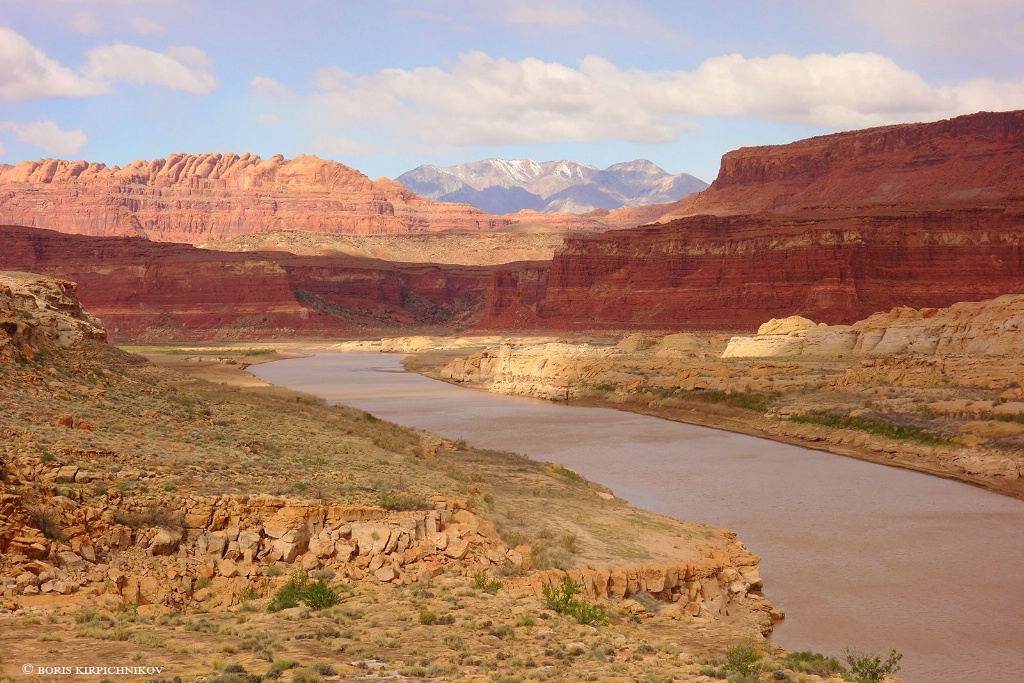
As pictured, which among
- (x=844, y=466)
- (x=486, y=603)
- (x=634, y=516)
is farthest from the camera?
(x=844, y=466)

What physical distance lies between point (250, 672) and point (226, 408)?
15.9 m

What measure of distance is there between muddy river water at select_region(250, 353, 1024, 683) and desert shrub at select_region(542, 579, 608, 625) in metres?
3.42

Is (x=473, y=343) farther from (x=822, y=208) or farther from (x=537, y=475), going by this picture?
(x=537, y=475)

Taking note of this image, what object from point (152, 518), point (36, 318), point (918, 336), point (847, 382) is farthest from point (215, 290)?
point (152, 518)

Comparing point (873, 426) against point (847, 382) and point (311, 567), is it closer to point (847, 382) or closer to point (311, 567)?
point (847, 382)

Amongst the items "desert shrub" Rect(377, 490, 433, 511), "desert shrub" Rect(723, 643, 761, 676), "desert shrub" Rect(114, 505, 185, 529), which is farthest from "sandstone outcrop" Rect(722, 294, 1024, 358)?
"desert shrub" Rect(114, 505, 185, 529)

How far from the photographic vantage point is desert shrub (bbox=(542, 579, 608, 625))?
12284 millimetres

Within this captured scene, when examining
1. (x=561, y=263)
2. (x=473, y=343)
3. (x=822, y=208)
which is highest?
(x=822, y=208)

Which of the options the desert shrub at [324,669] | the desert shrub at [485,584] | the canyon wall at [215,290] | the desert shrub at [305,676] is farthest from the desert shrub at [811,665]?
the canyon wall at [215,290]

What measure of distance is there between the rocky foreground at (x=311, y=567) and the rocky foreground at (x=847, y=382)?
1602 centimetres

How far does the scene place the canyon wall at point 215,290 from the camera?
13050 cm

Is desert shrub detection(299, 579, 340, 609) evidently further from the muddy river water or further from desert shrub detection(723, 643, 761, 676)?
the muddy river water

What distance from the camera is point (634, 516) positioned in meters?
19.2

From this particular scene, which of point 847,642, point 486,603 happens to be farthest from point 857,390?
point 486,603
